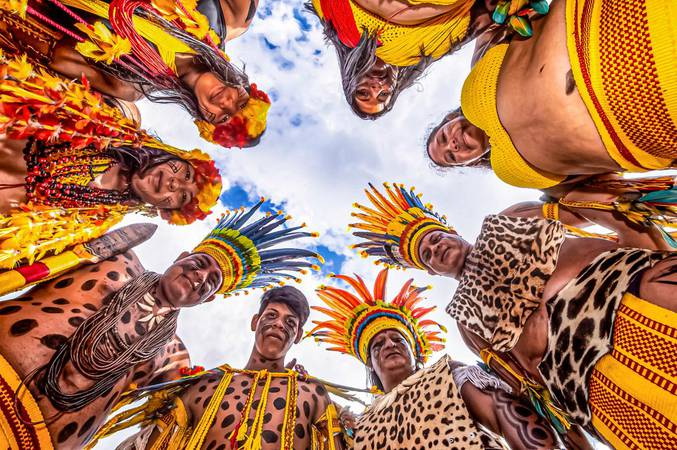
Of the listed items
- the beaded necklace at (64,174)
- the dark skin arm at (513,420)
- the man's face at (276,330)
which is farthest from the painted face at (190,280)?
the dark skin arm at (513,420)

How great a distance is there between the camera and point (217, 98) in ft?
10.3

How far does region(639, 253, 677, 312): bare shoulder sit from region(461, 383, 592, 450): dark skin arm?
1.34 metres

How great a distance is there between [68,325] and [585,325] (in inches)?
141

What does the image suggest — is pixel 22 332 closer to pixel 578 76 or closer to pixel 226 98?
pixel 226 98

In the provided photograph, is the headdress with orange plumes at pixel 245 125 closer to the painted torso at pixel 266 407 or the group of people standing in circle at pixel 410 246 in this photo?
the group of people standing in circle at pixel 410 246

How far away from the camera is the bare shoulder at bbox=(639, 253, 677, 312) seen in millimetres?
1346

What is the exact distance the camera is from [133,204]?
3.34m

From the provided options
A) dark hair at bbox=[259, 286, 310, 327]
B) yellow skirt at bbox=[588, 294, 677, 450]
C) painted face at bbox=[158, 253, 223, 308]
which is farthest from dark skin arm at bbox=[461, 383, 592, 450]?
painted face at bbox=[158, 253, 223, 308]

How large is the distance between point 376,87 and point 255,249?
2512 mm

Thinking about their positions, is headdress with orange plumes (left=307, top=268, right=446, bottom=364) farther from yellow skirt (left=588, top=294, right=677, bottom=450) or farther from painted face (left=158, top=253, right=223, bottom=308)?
yellow skirt (left=588, top=294, right=677, bottom=450)

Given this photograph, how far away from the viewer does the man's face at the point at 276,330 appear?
12.3 ft

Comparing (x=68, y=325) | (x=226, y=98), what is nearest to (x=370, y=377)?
(x=68, y=325)

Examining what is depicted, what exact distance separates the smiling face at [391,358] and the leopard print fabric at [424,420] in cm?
76

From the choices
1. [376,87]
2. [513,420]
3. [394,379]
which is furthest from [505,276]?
[376,87]
